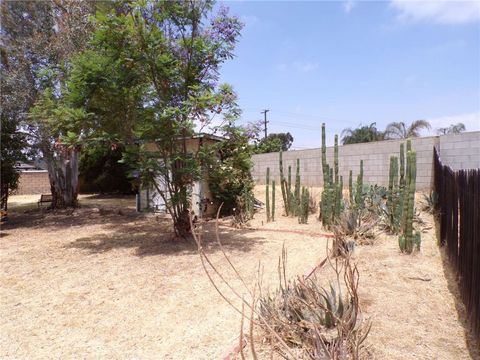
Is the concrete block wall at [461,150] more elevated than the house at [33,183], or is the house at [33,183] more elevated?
the concrete block wall at [461,150]

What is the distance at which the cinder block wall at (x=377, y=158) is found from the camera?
9602 mm

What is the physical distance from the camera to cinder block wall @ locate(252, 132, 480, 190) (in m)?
9.60

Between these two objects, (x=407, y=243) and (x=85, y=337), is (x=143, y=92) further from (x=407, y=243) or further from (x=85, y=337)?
(x=407, y=243)

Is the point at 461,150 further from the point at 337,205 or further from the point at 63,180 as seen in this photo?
the point at 63,180

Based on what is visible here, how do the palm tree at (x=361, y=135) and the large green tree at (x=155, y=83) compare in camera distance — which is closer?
the large green tree at (x=155, y=83)

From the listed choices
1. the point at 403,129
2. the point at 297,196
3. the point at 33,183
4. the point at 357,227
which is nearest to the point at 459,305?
the point at 357,227

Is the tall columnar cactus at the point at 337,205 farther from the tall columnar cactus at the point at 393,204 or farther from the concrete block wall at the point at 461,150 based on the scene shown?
the concrete block wall at the point at 461,150

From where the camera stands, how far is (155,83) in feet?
23.6

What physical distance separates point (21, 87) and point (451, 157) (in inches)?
525

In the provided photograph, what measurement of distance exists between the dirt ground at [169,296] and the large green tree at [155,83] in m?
1.84

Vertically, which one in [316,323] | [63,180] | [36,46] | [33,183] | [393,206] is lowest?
[316,323]

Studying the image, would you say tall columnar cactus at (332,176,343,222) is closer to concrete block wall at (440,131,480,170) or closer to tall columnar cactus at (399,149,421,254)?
tall columnar cactus at (399,149,421,254)

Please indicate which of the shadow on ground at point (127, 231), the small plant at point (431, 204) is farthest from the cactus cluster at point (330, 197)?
the small plant at point (431, 204)

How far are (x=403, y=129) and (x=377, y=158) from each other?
10053 millimetres
